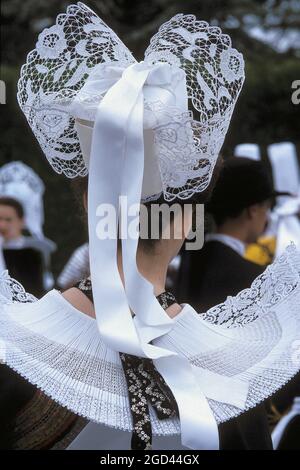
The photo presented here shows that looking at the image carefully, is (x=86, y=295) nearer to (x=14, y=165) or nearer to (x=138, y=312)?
(x=138, y=312)

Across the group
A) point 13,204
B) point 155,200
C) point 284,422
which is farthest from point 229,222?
point 13,204

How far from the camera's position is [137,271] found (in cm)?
160

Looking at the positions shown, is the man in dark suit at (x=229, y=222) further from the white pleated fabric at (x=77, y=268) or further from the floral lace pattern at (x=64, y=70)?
the floral lace pattern at (x=64, y=70)

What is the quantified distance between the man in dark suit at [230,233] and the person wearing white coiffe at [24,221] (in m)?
1.27

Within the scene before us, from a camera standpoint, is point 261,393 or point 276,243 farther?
point 276,243

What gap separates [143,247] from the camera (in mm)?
1688

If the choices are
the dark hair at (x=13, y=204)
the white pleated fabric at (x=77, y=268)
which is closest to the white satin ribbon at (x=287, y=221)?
the white pleated fabric at (x=77, y=268)

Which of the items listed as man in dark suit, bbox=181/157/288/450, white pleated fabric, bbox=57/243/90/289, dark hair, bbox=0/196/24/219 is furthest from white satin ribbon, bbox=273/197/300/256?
dark hair, bbox=0/196/24/219

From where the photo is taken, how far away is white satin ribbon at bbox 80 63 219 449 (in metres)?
1.57

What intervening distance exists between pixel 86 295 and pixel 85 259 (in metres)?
2.54

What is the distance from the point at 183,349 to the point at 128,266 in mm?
210

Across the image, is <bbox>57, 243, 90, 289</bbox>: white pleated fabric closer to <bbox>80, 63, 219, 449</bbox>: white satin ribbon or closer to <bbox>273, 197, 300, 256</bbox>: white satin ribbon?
<bbox>273, 197, 300, 256</bbox>: white satin ribbon
